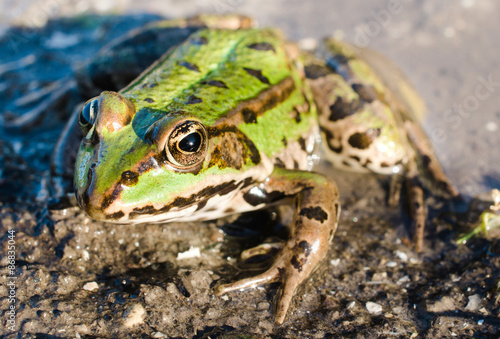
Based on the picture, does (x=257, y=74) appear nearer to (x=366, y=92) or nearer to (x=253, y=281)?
(x=366, y=92)

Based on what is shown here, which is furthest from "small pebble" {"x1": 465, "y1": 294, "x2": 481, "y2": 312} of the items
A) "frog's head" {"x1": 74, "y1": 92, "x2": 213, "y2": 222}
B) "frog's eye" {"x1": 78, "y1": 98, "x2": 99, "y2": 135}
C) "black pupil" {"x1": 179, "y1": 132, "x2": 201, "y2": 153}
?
"frog's eye" {"x1": 78, "y1": 98, "x2": 99, "y2": 135}

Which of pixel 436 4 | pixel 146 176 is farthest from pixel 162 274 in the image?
pixel 436 4

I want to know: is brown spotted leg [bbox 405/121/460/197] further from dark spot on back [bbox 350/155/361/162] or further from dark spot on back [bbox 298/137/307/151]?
dark spot on back [bbox 298/137/307/151]

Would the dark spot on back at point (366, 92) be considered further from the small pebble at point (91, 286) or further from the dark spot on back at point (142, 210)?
the small pebble at point (91, 286)

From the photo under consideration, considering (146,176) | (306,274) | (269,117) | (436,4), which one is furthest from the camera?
(436,4)

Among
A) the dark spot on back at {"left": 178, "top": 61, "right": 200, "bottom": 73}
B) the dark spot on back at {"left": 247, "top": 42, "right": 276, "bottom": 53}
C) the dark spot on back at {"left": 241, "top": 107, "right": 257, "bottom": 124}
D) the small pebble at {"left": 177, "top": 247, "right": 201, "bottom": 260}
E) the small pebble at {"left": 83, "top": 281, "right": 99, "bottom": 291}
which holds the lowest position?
the small pebble at {"left": 177, "top": 247, "right": 201, "bottom": 260}

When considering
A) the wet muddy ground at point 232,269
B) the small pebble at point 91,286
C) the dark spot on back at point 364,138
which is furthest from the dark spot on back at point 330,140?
the small pebble at point 91,286

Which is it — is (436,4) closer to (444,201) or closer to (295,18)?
(295,18)
